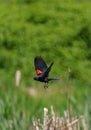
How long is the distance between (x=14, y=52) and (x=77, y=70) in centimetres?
91

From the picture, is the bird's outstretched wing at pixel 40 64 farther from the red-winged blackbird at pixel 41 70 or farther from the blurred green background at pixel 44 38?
the blurred green background at pixel 44 38

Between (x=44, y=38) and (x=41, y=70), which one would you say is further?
(x=44, y=38)

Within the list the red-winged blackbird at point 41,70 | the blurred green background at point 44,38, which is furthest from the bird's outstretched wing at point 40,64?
the blurred green background at point 44,38

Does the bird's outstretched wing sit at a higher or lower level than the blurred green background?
higher

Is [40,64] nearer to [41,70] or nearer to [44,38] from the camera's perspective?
[41,70]

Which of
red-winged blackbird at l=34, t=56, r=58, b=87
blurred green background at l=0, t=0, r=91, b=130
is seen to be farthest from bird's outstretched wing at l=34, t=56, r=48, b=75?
blurred green background at l=0, t=0, r=91, b=130

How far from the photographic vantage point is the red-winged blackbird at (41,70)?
1.89 meters

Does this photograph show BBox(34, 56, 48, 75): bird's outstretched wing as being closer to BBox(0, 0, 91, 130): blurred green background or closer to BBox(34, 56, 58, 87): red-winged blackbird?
BBox(34, 56, 58, 87): red-winged blackbird

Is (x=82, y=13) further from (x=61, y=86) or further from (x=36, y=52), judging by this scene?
(x=61, y=86)

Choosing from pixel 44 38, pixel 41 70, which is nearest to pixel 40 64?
pixel 41 70

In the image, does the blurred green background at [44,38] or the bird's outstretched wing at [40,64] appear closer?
the bird's outstretched wing at [40,64]

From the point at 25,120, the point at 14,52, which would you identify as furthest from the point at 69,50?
the point at 25,120

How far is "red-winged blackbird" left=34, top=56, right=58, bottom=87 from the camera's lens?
1895 millimetres

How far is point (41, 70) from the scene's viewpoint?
6.33 ft
